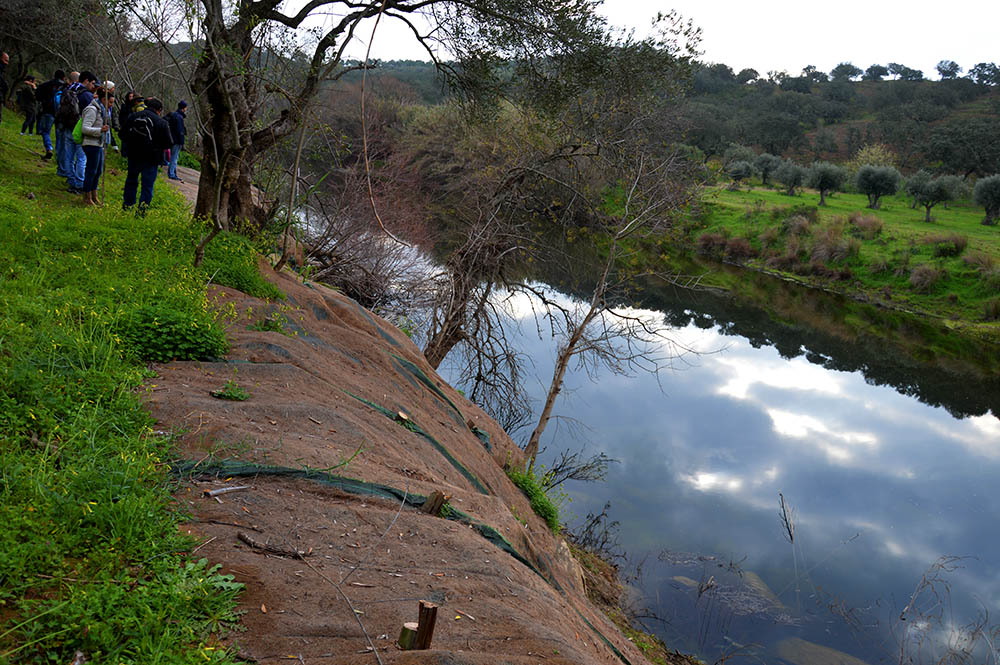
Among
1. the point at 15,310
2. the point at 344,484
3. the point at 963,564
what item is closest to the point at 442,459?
the point at 344,484

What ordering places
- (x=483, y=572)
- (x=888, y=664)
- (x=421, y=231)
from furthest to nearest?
(x=421, y=231), (x=888, y=664), (x=483, y=572)

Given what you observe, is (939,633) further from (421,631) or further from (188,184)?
(188,184)

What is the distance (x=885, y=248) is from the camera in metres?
31.3

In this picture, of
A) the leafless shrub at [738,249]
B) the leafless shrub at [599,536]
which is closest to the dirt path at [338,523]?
the leafless shrub at [599,536]

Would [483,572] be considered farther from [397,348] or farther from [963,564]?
[963,564]

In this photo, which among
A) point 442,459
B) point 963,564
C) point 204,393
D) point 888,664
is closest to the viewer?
point 204,393

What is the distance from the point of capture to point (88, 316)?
5895 mm

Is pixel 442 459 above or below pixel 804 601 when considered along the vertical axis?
above

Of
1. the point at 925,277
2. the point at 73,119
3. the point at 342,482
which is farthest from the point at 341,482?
the point at 925,277

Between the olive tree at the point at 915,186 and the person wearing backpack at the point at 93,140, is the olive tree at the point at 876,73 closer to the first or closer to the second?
the olive tree at the point at 915,186

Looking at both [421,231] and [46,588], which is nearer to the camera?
[46,588]

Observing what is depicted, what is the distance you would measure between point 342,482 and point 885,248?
1274 inches

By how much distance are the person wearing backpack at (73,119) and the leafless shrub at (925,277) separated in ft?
95.8

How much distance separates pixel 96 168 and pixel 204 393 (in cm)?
722
